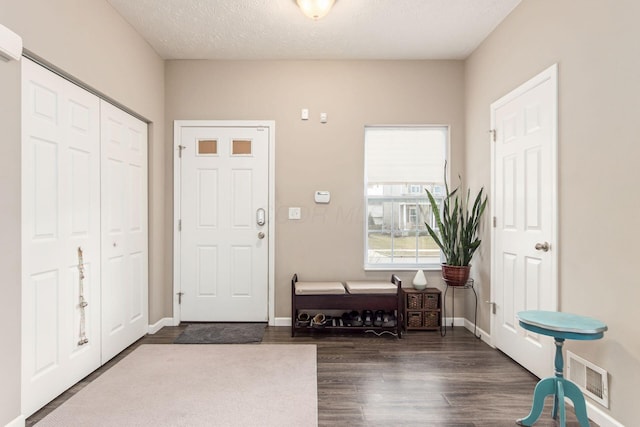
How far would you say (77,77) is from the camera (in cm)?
245

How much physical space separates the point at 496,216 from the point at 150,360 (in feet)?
10.2

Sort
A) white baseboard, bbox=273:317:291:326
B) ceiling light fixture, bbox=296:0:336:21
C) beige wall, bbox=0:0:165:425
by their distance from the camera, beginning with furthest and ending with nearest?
white baseboard, bbox=273:317:291:326, ceiling light fixture, bbox=296:0:336:21, beige wall, bbox=0:0:165:425

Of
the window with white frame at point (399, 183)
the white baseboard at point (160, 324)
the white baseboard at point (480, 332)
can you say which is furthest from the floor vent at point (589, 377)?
the white baseboard at point (160, 324)

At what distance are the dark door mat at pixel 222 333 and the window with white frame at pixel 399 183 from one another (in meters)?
1.36

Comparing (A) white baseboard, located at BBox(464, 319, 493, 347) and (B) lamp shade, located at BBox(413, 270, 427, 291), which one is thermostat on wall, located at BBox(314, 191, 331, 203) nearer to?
(B) lamp shade, located at BBox(413, 270, 427, 291)

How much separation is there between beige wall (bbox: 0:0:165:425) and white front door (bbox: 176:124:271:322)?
0.80 ft

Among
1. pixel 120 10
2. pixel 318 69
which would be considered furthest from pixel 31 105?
pixel 318 69

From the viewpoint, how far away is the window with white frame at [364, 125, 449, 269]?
12.9 feet

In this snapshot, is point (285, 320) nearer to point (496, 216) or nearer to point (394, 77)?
point (496, 216)

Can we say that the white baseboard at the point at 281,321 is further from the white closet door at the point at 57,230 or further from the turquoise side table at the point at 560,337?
the turquoise side table at the point at 560,337

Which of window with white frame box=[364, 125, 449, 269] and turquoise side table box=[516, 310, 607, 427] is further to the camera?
window with white frame box=[364, 125, 449, 269]

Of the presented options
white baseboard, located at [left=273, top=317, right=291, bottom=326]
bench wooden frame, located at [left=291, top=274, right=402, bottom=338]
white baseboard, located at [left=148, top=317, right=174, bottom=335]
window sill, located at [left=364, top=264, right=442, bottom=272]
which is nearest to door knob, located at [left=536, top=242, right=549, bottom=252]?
bench wooden frame, located at [left=291, top=274, right=402, bottom=338]

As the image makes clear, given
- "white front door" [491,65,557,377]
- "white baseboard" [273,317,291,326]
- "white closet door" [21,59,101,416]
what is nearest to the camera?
"white closet door" [21,59,101,416]

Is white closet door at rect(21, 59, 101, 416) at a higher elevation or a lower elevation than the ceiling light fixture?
lower
